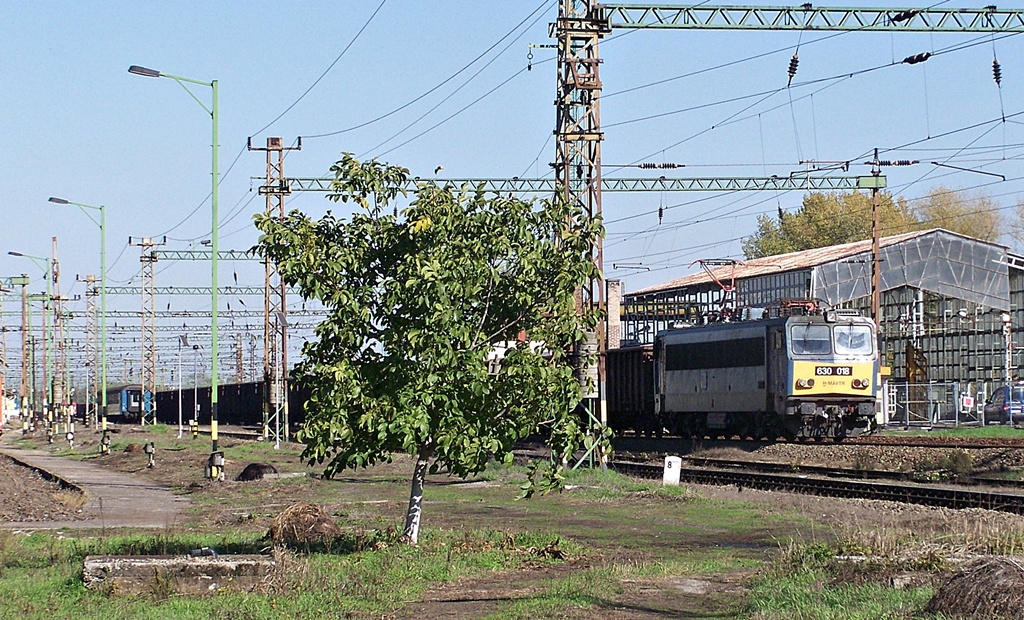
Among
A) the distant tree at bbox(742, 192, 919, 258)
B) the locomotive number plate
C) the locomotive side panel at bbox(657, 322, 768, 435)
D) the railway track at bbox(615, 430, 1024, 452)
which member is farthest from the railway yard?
the distant tree at bbox(742, 192, 919, 258)

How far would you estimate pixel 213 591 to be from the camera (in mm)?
11062

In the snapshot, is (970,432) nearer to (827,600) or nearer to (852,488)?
(852,488)

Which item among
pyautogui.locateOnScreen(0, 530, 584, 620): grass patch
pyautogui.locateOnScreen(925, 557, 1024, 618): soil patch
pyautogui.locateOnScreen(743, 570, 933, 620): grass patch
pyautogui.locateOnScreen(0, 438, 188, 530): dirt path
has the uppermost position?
pyautogui.locateOnScreen(925, 557, 1024, 618): soil patch

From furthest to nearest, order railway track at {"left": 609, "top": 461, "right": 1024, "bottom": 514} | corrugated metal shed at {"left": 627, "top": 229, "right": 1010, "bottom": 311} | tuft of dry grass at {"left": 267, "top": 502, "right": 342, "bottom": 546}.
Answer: corrugated metal shed at {"left": 627, "top": 229, "right": 1010, "bottom": 311}
railway track at {"left": 609, "top": 461, "right": 1024, "bottom": 514}
tuft of dry grass at {"left": 267, "top": 502, "right": 342, "bottom": 546}

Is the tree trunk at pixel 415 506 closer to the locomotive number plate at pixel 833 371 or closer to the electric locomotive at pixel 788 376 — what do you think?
the electric locomotive at pixel 788 376

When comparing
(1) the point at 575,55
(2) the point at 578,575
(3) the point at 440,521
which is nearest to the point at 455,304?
(2) the point at 578,575

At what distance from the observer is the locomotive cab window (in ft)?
106

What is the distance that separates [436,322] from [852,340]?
75.3 feet

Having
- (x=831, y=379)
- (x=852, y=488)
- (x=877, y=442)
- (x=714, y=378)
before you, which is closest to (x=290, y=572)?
(x=852, y=488)

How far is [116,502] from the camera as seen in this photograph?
Answer: 78.5 ft

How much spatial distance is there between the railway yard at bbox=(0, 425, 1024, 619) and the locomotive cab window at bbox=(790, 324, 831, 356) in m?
2.61

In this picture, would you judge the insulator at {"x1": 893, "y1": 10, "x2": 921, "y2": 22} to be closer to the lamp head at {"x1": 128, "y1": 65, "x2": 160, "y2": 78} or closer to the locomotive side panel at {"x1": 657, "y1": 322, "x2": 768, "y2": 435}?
the locomotive side panel at {"x1": 657, "y1": 322, "x2": 768, "y2": 435}

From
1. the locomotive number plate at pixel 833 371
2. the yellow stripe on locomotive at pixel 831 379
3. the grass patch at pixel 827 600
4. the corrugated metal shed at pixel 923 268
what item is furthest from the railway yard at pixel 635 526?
the corrugated metal shed at pixel 923 268

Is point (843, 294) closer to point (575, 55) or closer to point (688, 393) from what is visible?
point (688, 393)
